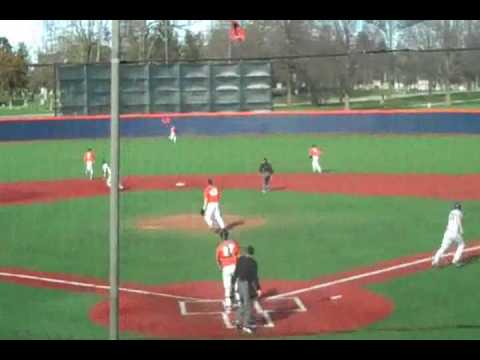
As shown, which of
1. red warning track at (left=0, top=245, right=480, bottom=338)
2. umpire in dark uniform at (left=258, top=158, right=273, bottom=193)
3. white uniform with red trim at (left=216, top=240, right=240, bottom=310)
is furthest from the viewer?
umpire in dark uniform at (left=258, top=158, right=273, bottom=193)

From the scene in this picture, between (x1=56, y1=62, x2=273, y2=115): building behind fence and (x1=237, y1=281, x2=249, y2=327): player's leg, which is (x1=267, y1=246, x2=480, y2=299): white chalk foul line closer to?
(x1=237, y1=281, x2=249, y2=327): player's leg

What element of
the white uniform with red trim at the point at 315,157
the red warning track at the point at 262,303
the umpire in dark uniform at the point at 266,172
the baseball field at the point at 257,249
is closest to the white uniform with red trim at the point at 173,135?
the baseball field at the point at 257,249

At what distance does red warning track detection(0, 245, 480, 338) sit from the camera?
12.8 meters

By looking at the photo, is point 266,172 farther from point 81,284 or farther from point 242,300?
point 242,300

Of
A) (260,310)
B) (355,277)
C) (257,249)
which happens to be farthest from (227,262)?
(257,249)

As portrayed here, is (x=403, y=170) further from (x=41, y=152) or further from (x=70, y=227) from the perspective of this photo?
(x=41, y=152)

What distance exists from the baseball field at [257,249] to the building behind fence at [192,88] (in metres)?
9.60

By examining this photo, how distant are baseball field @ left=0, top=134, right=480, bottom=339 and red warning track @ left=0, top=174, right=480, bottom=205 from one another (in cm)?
8

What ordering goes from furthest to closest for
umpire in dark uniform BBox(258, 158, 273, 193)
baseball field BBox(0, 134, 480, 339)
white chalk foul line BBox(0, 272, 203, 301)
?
umpire in dark uniform BBox(258, 158, 273, 193)
white chalk foul line BBox(0, 272, 203, 301)
baseball field BBox(0, 134, 480, 339)

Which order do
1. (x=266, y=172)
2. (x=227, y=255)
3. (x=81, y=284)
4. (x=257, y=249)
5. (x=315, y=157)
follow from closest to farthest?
1. (x=227, y=255)
2. (x=81, y=284)
3. (x=257, y=249)
4. (x=266, y=172)
5. (x=315, y=157)

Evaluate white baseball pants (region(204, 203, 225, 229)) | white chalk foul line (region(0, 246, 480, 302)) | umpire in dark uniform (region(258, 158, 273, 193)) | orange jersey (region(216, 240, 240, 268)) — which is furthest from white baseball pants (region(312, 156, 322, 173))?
orange jersey (region(216, 240, 240, 268))

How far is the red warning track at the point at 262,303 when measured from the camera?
12.8 meters

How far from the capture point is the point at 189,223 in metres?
22.5

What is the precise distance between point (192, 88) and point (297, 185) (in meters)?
19.4
